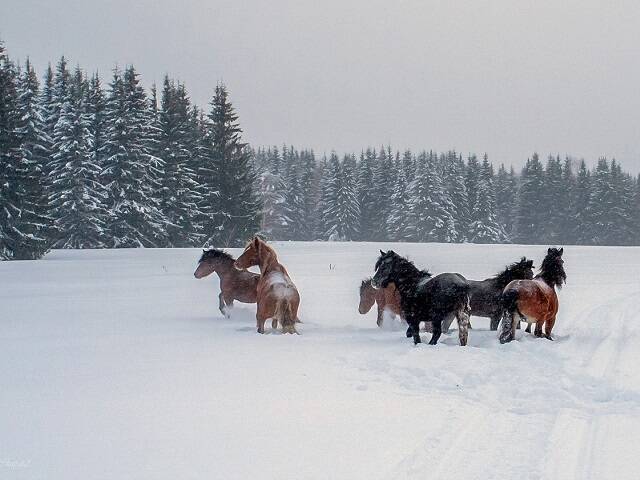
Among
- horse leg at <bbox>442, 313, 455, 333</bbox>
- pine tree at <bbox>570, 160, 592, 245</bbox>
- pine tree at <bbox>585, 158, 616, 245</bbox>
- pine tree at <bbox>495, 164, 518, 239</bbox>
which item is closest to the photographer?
horse leg at <bbox>442, 313, 455, 333</bbox>

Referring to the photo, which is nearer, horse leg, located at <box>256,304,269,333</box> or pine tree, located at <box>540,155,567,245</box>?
horse leg, located at <box>256,304,269,333</box>

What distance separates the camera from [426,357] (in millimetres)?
7328

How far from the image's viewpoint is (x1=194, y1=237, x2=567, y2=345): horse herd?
8.65m

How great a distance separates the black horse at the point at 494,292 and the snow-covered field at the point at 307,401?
1.27ft

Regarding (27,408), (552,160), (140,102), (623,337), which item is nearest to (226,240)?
(140,102)

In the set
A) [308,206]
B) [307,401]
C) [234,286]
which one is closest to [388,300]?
[234,286]

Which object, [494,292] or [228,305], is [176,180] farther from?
[494,292]

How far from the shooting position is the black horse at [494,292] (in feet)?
32.3

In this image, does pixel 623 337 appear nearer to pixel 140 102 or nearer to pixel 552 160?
pixel 140 102

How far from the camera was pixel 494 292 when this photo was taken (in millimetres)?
9875

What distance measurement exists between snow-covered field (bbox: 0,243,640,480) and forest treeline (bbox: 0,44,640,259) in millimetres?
25542

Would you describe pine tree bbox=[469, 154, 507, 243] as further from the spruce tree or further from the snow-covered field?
the snow-covered field

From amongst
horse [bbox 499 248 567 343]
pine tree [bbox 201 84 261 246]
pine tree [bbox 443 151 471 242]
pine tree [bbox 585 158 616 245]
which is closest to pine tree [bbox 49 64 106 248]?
pine tree [bbox 201 84 261 246]

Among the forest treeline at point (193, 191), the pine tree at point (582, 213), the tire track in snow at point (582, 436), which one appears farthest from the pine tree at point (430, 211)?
the tire track in snow at point (582, 436)
